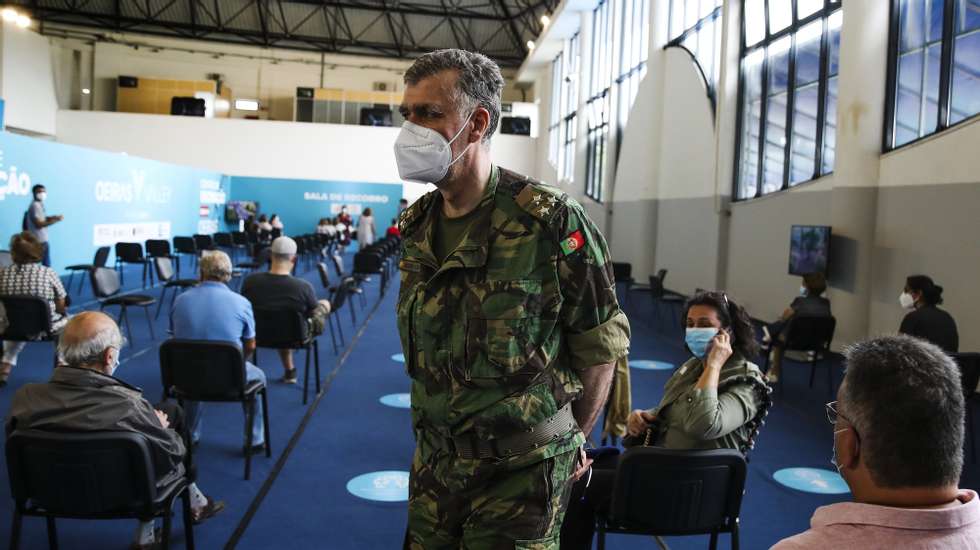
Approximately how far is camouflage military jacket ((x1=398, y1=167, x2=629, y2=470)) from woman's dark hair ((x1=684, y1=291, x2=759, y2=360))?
1.37 metres

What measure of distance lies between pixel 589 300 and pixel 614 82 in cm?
1531

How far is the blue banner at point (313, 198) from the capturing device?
73.1 feet

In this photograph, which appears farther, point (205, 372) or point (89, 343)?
point (205, 372)

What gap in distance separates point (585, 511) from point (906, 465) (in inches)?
65.1

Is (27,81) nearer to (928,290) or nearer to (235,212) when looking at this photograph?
(235,212)

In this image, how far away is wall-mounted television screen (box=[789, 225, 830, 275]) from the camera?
750 centimetres

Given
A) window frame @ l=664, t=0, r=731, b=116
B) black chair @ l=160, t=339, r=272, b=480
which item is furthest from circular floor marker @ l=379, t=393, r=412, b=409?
window frame @ l=664, t=0, r=731, b=116

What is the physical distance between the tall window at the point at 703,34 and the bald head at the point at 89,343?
30.9 feet

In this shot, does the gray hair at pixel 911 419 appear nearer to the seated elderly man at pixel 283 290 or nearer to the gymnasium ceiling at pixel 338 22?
the seated elderly man at pixel 283 290

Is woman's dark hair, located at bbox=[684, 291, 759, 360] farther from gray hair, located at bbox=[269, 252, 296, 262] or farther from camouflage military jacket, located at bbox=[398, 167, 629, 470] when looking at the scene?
gray hair, located at bbox=[269, 252, 296, 262]

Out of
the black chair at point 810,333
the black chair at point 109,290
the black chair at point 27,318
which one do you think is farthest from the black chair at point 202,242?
the black chair at point 810,333

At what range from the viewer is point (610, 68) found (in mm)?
16656

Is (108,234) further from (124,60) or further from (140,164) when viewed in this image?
(124,60)

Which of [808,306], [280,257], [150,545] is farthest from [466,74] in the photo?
[808,306]
